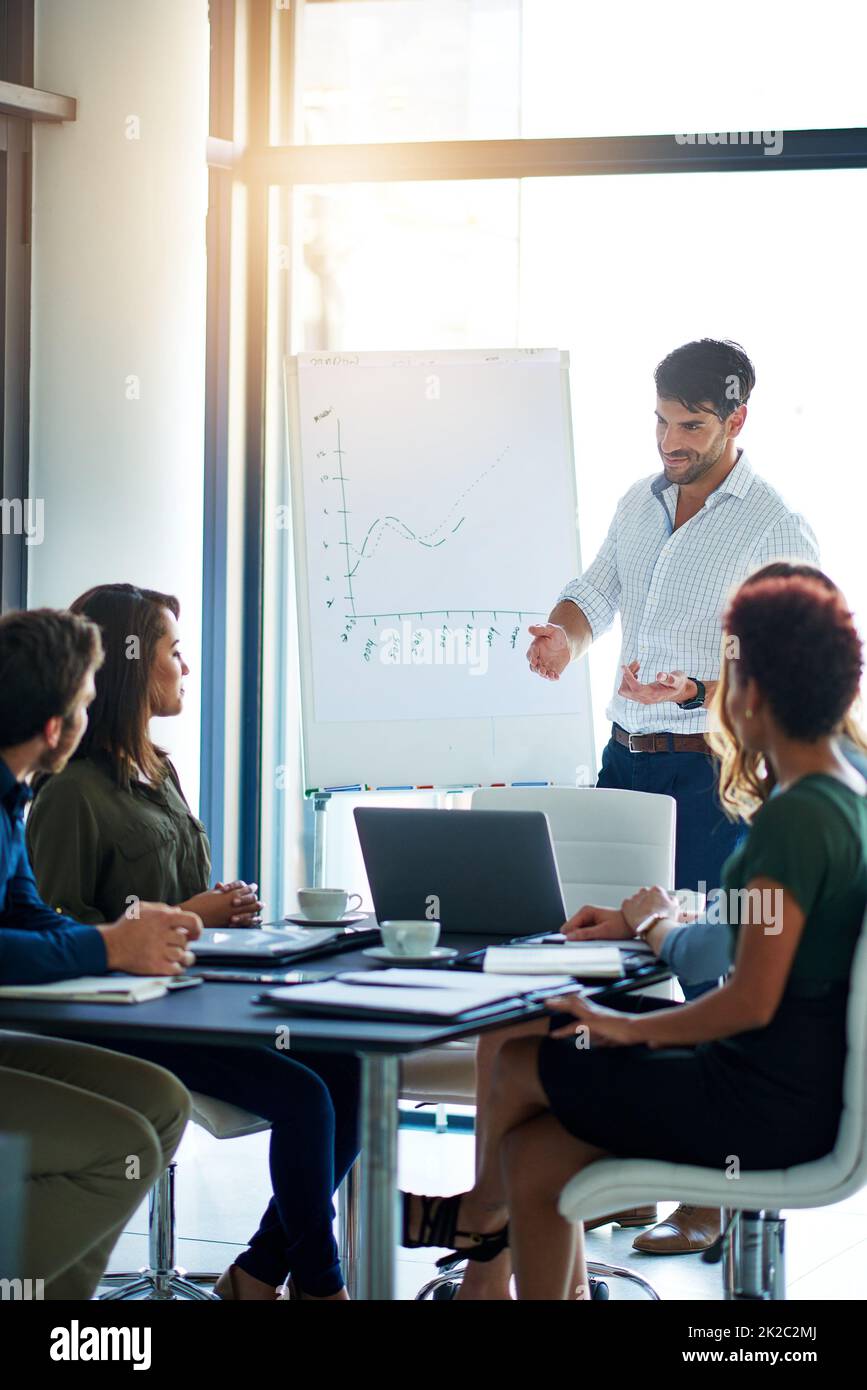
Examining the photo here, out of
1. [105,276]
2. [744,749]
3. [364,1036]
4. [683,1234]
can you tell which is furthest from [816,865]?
[105,276]

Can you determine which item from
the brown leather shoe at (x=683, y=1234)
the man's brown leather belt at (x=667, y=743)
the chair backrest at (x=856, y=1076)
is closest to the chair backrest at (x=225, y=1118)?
the chair backrest at (x=856, y=1076)

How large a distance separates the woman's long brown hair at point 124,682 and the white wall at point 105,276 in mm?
1540

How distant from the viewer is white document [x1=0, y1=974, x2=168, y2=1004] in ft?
→ 6.46

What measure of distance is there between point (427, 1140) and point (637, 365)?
2243mm

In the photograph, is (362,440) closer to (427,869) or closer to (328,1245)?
(427,869)

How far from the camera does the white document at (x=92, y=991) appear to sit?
1969mm

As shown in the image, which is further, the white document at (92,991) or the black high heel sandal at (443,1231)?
the black high heel sandal at (443,1231)

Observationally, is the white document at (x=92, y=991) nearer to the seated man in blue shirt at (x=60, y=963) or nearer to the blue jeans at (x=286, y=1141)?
the seated man in blue shirt at (x=60, y=963)

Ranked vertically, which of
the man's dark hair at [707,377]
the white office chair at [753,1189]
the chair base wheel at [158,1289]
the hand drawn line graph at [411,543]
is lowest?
the chair base wheel at [158,1289]

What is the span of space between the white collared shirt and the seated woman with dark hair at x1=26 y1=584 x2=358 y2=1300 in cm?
112

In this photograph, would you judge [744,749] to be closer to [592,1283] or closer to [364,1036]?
[364,1036]

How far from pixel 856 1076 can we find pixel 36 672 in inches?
47.7

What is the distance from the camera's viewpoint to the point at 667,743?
3.38m

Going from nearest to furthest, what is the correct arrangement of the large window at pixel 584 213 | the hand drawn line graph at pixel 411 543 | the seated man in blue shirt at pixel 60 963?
1. the seated man in blue shirt at pixel 60 963
2. the hand drawn line graph at pixel 411 543
3. the large window at pixel 584 213
